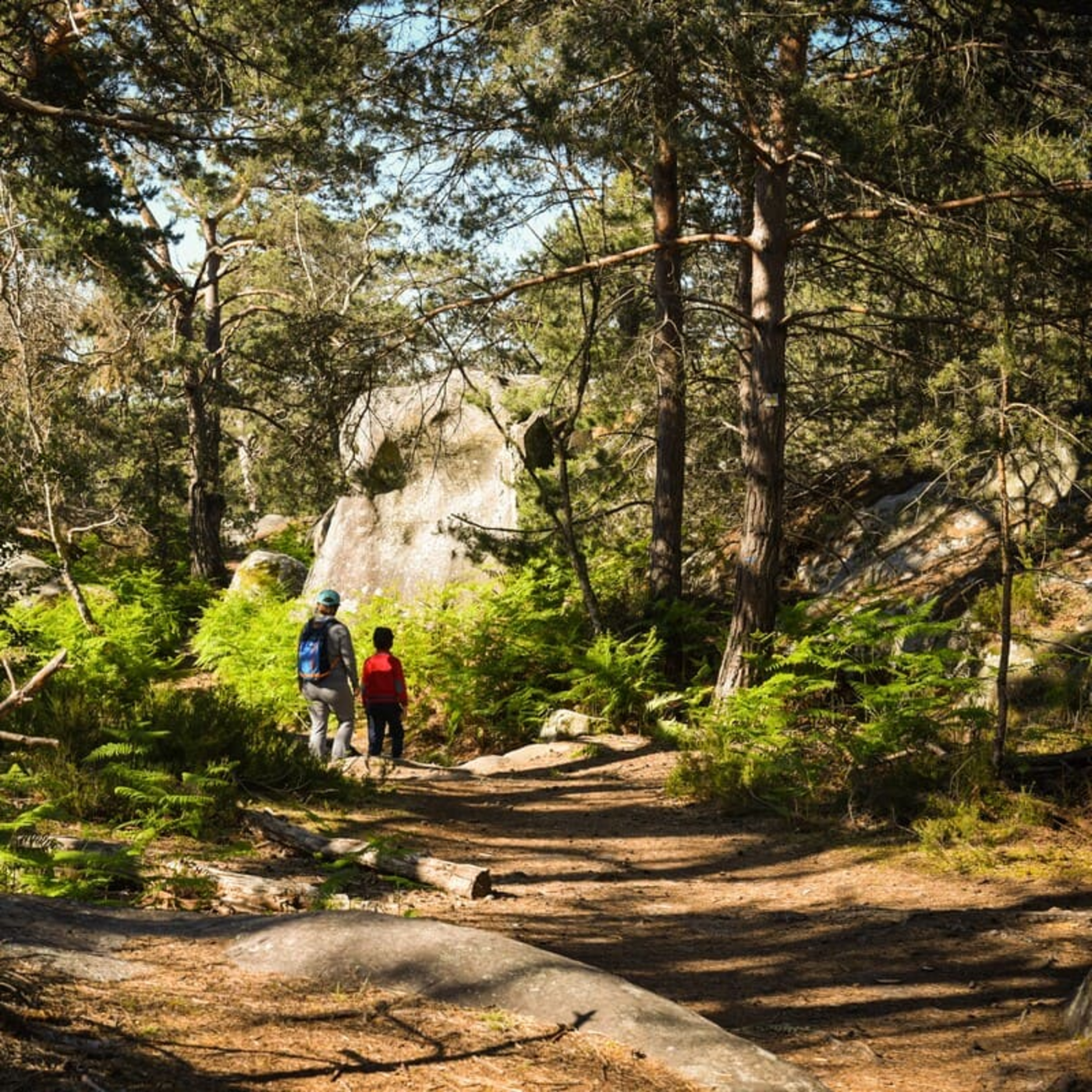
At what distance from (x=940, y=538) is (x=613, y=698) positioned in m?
4.26

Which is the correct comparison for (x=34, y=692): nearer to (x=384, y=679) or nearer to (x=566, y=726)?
(x=384, y=679)

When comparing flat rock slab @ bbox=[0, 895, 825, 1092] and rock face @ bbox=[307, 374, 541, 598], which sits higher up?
rock face @ bbox=[307, 374, 541, 598]

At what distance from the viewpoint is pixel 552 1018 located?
4.00 meters

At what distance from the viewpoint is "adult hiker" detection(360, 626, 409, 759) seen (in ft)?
39.7

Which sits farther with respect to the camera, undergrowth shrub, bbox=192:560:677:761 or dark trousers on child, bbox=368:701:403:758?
undergrowth shrub, bbox=192:560:677:761

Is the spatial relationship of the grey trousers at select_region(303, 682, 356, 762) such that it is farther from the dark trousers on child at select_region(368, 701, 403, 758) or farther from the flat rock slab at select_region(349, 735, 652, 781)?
the dark trousers on child at select_region(368, 701, 403, 758)

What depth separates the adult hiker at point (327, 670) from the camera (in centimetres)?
1082

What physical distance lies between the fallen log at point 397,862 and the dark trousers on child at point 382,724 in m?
4.69

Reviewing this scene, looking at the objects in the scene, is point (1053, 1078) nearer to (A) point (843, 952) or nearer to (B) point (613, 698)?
(A) point (843, 952)

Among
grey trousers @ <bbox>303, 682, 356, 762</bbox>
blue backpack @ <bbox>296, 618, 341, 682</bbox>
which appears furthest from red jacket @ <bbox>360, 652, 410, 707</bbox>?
blue backpack @ <bbox>296, 618, 341, 682</bbox>

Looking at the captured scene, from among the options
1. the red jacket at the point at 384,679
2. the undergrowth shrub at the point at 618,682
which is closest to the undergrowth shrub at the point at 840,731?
the undergrowth shrub at the point at 618,682

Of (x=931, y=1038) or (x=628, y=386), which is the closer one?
(x=931, y=1038)

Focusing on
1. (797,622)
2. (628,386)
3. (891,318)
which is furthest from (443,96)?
(797,622)

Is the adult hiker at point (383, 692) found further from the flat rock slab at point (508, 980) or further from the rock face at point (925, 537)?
the flat rock slab at point (508, 980)
